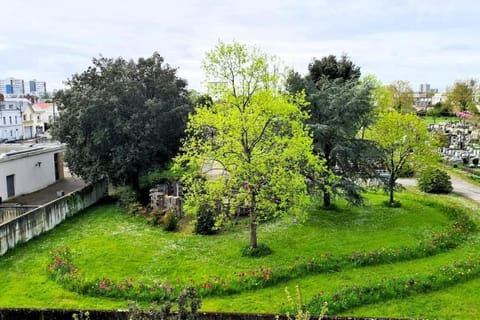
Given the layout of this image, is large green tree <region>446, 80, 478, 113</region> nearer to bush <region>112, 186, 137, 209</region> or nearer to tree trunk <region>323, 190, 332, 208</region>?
tree trunk <region>323, 190, 332, 208</region>

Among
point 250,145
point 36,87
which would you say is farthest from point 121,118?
point 36,87

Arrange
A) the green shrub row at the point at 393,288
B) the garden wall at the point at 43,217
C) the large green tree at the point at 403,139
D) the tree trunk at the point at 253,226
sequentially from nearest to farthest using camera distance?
1. the green shrub row at the point at 393,288
2. the tree trunk at the point at 253,226
3. the garden wall at the point at 43,217
4. the large green tree at the point at 403,139

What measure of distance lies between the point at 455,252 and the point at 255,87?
892 centimetres

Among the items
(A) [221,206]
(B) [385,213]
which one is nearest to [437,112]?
(B) [385,213]

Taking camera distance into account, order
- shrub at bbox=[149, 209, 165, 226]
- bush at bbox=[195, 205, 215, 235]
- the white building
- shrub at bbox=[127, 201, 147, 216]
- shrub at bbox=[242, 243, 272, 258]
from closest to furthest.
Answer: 1. shrub at bbox=[242, 243, 272, 258]
2. bush at bbox=[195, 205, 215, 235]
3. shrub at bbox=[149, 209, 165, 226]
4. shrub at bbox=[127, 201, 147, 216]
5. the white building

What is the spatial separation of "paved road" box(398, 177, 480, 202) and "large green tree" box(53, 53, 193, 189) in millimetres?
15523

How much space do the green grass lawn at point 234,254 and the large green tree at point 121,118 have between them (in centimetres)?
324

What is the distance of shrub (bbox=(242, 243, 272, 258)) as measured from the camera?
578 inches

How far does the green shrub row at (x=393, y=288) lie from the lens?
36.3ft

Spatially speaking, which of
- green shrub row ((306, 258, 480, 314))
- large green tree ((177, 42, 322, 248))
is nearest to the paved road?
green shrub row ((306, 258, 480, 314))

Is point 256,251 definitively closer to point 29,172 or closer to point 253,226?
point 253,226

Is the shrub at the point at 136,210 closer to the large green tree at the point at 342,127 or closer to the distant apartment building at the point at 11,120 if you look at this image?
the large green tree at the point at 342,127

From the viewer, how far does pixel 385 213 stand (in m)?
19.8

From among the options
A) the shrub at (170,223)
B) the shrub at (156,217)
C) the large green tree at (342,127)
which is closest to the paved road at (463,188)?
the large green tree at (342,127)
